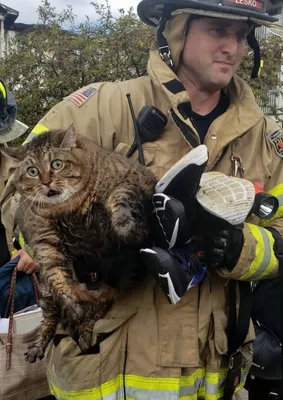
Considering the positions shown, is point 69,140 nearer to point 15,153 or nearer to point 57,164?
point 57,164

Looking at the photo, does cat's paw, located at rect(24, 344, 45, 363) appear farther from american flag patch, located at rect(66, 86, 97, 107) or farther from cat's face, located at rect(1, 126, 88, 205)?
american flag patch, located at rect(66, 86, 97, 107)

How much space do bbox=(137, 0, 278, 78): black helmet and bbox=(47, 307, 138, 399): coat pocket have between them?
1324 mm

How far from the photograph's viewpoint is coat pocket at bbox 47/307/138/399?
2.35 metres

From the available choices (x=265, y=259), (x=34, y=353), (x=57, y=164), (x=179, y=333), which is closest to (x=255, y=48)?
(x=265, y=259)

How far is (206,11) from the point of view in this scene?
8.41 feet

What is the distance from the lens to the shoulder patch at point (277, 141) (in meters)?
2.75

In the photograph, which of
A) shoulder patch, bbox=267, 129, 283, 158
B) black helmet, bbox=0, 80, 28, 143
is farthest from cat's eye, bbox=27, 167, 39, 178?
black helmet, bbox=0, 80, 28, 143

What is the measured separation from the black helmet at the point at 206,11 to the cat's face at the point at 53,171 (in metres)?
0.75

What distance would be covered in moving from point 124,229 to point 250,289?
77cm

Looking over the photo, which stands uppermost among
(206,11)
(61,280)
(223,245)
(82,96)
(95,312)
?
(206,11)

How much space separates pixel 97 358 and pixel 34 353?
0.43m

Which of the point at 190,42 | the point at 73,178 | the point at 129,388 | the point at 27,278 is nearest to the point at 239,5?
the point at 190,42

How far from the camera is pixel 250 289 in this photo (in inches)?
102

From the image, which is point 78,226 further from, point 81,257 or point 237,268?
point 237,268
